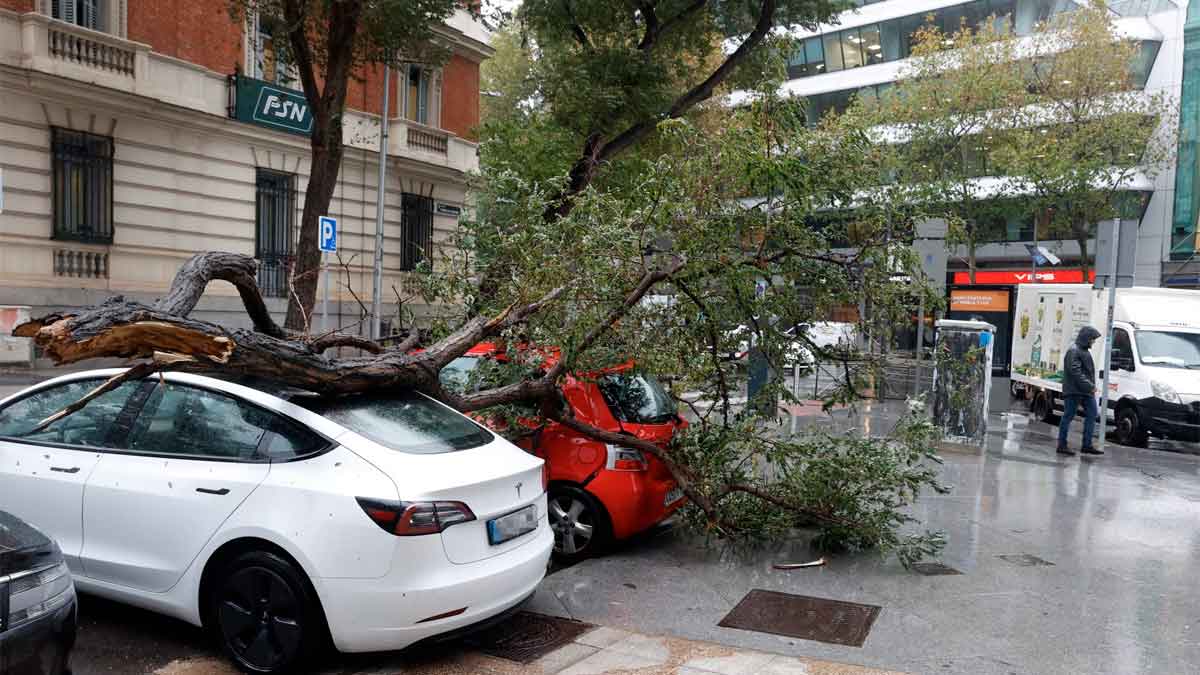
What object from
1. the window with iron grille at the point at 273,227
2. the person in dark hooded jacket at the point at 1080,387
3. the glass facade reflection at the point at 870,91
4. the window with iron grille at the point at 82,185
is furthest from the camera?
the glass facade reflection at the point at 870,91

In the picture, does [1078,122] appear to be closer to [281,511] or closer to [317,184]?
[317,184]

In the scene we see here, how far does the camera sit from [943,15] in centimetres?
4038

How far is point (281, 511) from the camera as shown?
14.4ft

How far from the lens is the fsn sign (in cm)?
1992

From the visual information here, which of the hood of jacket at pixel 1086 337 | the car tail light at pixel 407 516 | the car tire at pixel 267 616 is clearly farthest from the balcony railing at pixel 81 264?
the hood of jacket at pixel 1086 337

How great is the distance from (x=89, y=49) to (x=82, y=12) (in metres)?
1.04

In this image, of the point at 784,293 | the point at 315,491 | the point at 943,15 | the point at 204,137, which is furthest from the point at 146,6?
the point at 943,15

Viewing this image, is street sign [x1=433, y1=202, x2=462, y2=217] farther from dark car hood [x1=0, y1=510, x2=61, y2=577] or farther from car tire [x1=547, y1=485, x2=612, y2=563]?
dark car hood [x1=0, y1=510, x2=61, y2=577]

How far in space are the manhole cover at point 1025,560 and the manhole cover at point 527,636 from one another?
3.56 metres

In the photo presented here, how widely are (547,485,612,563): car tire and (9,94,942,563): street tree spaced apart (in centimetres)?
51

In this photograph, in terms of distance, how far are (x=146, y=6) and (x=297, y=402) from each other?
17.1 m

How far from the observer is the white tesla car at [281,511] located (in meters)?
4.29

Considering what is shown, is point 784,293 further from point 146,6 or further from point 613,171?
point 146,6

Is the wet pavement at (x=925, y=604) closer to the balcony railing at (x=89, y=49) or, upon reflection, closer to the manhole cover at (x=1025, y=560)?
the manhole cover at (x=1025, y=560)
